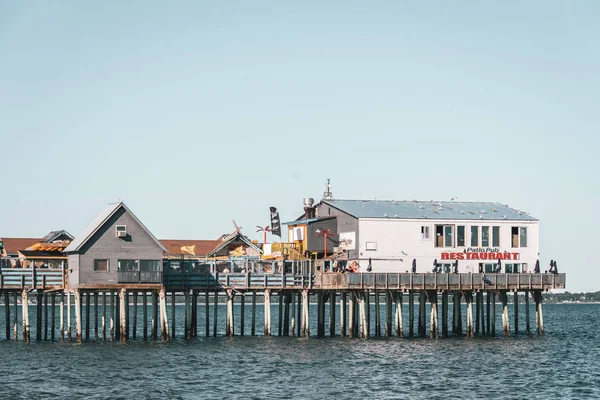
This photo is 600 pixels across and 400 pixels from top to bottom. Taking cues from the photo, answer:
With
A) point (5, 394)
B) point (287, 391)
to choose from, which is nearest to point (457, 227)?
point (287, 391)

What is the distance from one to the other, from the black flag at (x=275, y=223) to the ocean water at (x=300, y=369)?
1151 centimetres

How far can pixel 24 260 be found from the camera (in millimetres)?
88250

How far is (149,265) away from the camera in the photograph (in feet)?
268

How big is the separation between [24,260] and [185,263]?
536 inches

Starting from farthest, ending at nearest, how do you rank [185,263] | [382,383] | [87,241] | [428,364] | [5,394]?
[185,263], [87,241], [428,364], [382,383], [5,394]

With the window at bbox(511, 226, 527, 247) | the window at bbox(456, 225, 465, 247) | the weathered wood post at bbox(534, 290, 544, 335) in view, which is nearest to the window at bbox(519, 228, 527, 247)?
the window at bbox(511, 226, 527, 247)

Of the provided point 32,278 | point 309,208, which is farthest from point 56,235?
point 309,208

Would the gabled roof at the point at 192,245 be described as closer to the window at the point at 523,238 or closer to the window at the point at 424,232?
the window at the point at 424,232

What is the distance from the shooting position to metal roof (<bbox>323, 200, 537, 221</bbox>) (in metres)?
92.2

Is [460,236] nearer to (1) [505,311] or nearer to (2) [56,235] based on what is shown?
(1) [505,311]

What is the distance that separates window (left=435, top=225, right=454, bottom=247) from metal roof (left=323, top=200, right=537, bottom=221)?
40.0 inches

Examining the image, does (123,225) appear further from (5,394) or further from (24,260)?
(5,394)

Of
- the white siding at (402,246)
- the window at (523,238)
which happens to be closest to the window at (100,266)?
the white siding at (402,246)

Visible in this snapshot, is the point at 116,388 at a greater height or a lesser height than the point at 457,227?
lesser
